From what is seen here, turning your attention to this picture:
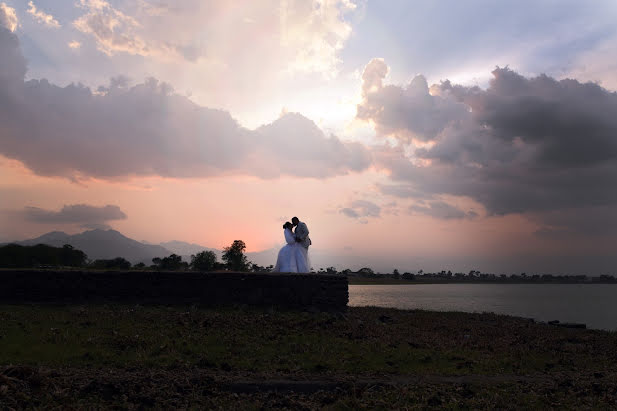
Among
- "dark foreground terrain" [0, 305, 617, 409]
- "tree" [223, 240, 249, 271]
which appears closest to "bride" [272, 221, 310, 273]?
"dark foreground terrain" [0, 305, 617, 409]

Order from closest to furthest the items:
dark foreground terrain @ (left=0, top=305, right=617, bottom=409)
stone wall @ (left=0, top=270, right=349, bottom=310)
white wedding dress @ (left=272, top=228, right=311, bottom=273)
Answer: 1. dark foreground terrain @ (left=0, top=305, right=617, bottom=409)
2. stone wall @ (left=0, top=270, right=349, bottom=310)
3. white wedding dress @ (left=272, top=228, right=311, bottom=273)

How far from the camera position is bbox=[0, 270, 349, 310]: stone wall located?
14820 mm

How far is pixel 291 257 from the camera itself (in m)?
17.3

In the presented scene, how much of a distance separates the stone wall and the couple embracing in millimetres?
2252

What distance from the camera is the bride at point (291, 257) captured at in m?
17.2

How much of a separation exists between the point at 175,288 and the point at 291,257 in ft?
15.0

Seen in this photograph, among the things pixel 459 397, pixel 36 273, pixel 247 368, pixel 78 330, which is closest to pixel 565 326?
pixel 459 397

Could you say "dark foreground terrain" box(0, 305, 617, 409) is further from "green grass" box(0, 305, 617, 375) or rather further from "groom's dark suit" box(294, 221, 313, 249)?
"groom's dark suit" box(294, 221, 313, 249)

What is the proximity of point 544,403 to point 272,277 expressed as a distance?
9.48 metres

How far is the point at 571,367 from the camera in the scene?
9.85 m

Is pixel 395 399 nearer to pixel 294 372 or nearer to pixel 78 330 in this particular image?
pixel 294 372

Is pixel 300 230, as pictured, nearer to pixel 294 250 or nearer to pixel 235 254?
pixel 294 250

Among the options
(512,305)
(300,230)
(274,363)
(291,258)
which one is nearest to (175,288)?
(291,258)

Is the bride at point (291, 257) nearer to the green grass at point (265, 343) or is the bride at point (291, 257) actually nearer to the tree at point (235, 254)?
the green grass at point (265, 343)
